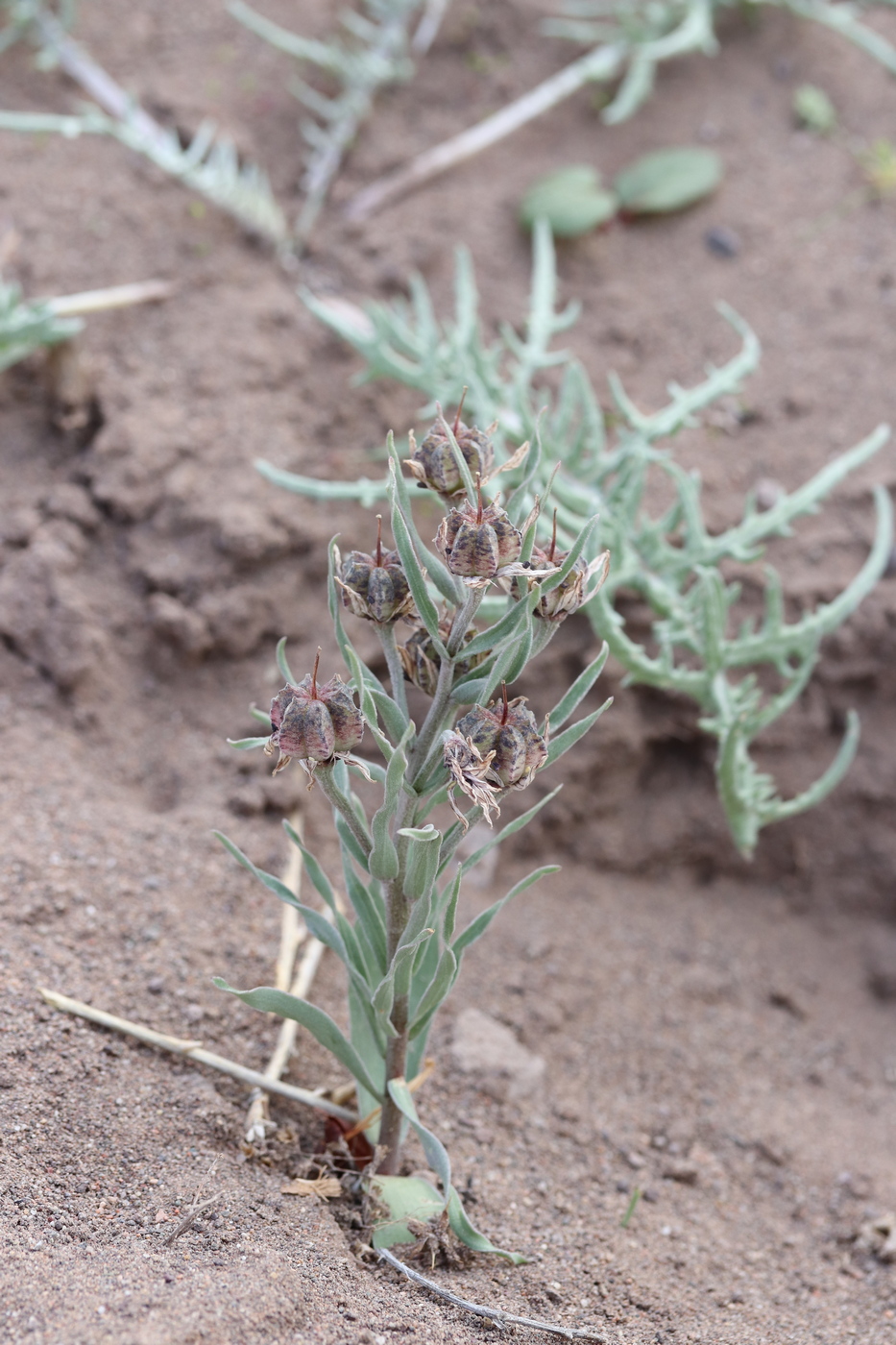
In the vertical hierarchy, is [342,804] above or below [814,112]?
below

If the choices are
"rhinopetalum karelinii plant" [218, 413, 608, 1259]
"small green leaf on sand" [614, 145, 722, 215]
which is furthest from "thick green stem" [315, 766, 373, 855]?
"small green leaf on sand" [614, 145, 722, 215]

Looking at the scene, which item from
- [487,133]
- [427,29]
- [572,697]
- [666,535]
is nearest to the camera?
[572,697]

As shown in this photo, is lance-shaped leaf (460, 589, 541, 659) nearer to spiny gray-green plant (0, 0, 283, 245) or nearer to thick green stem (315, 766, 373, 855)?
thick green stem (315, 766, 373, 855)

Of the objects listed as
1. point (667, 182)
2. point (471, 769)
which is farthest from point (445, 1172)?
point (667, 182)

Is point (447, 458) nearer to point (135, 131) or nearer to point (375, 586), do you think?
point (375, 586)

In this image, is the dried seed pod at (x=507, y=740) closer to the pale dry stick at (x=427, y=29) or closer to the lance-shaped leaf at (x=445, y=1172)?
the lance-shaped leaf at (x=445, y=1172)

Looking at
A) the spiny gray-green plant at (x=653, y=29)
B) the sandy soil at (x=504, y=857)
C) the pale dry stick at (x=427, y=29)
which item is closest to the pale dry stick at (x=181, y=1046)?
the sandy soil at (x=504, y=857)
